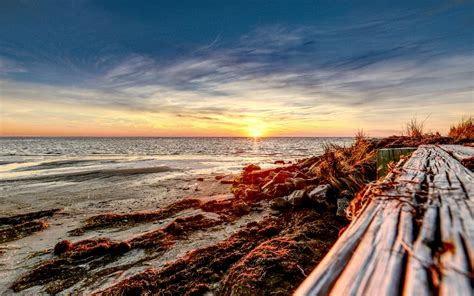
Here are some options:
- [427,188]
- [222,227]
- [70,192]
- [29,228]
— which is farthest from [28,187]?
[427,188]

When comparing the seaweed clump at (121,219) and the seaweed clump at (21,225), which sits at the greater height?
the seaweed clump at (121,219)

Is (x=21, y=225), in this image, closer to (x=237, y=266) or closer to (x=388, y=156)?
(x=237, y=266)

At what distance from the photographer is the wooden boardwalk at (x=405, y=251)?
2.20 ft

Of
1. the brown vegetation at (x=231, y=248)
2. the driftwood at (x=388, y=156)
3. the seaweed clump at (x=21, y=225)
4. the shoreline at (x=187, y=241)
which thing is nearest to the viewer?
the brown vegetation at (x=231, y=248)

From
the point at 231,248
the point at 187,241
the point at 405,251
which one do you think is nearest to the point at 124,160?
the point at 187,241

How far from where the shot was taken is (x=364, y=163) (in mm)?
7320

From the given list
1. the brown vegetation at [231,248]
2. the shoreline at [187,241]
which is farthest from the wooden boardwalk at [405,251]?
the brown vegetation at [231,248]

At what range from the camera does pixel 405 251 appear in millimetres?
838

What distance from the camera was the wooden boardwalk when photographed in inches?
26.4

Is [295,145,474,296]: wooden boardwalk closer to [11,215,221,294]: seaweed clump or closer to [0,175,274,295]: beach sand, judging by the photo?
[0,175,274,295]: beach sand

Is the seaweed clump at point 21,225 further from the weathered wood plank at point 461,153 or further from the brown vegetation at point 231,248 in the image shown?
the weathered wood plank at point 461,153

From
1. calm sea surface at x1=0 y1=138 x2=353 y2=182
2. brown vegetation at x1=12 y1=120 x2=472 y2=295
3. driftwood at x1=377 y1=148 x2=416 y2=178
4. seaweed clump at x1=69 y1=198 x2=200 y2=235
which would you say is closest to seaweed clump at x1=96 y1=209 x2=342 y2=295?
brown vegetation at x1=12 y1=120 x2=472 y2=295

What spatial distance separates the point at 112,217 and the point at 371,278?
7.21 metres

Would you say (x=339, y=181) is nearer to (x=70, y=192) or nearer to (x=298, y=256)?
(x=298, y=256)
